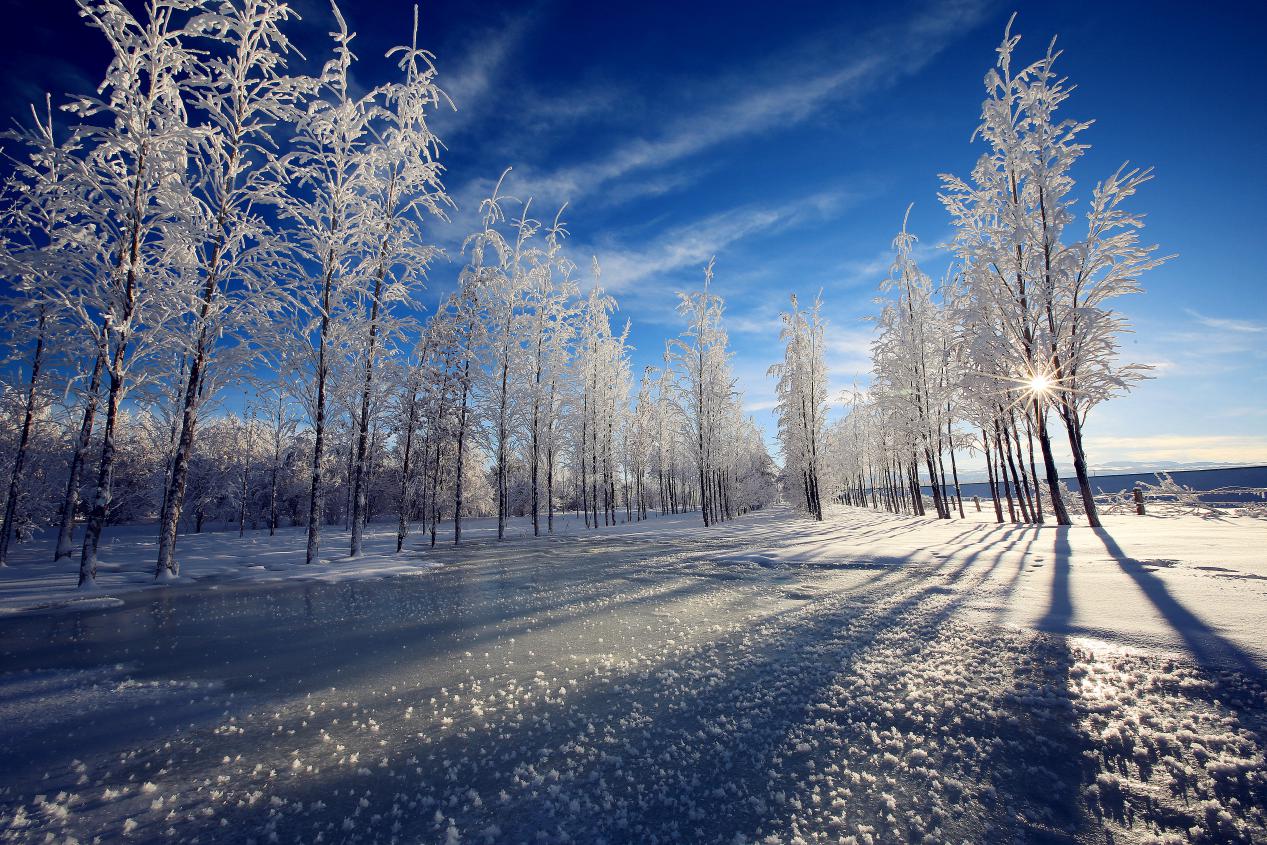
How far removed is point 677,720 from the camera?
3.21 meters

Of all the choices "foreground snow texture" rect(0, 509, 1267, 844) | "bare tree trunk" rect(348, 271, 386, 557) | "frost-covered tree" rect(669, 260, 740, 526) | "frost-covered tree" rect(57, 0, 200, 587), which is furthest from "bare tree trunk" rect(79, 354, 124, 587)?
"frost-covered tree" rect(669, 260, 740, 526)

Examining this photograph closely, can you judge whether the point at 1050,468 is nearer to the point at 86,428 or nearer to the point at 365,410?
the point at 365,410

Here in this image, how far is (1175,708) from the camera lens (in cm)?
302

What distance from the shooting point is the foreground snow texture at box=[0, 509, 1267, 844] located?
2.21 m

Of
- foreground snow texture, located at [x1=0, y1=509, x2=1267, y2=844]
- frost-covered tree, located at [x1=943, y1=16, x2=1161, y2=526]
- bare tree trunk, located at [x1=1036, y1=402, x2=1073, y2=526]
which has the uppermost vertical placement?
frost-covered tree, located at [x1=943, y1=16, x2=1161, y2=526]

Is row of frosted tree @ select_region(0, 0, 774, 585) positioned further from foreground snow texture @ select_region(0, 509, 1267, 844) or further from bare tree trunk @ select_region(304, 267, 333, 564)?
foreground snow texture @ select_region(0, 509, 1267, 844)

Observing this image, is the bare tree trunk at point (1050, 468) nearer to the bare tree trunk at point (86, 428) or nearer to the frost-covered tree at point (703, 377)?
the frost-covered tree at point (703, 377)

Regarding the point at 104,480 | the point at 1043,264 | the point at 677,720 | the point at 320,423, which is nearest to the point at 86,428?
the point at 104,480

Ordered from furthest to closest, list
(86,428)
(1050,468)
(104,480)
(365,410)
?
1. (365,410)
2. (1050,468)
3. (86,428)
4. (104,480)

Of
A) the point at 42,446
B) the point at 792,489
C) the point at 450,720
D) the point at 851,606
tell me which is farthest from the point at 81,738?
the point at 792,489

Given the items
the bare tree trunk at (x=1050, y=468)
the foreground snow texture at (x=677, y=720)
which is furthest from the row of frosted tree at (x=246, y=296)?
the bare tree trunk at (x=1050, y=468)

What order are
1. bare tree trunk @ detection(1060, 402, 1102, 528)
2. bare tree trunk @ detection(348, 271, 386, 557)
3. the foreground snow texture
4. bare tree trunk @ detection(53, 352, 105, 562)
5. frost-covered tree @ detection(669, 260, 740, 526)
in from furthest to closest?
1. frost-covered tree @ detection(669, 260, 740, 526)
2. bare tree trunk @ detection(348, 271, 386, 557)
3. bare tree trunk @ detection(1060, 402, 1102, 528)
4. bare tree trunk @ detection(53, 352, 105, 562)
5. the foreground snow texture

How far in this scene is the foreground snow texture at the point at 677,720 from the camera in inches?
86.8

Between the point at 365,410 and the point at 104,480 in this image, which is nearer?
the point at 104,480
